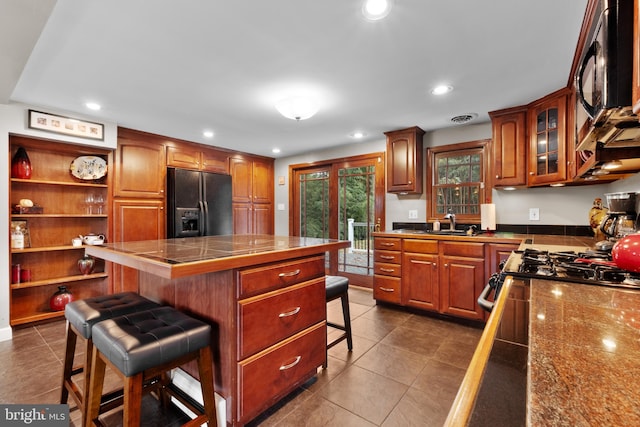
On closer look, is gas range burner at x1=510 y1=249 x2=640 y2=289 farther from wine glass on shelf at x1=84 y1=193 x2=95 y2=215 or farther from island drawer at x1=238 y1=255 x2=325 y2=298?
wine glass on shelf at x1=84 y1=193 x2=95 y2=215

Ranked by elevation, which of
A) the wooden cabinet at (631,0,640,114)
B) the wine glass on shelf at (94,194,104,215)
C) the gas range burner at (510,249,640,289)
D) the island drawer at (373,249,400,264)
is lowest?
the island drawer at (373,249,400,264)

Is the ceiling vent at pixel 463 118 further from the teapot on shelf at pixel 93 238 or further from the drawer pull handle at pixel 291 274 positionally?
the teapot on shelf at pixel 93 238

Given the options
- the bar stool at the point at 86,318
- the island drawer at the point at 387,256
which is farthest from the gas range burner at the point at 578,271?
the bar stool at the point at 86,318

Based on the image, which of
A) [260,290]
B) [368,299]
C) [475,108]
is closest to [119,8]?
[260,290]

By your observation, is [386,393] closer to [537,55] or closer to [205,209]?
[537,55]

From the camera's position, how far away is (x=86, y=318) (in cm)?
139

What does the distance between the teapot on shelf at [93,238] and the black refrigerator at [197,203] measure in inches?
28.1

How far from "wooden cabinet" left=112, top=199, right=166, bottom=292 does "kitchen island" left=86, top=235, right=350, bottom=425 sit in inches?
84.0

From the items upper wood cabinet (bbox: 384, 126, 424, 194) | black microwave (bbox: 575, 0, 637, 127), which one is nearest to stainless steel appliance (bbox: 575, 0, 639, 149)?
black microwave (bbox: 575, 0, 637, 127)

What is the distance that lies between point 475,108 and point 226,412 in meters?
3.26

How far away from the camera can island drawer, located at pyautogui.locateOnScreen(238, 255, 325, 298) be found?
1.41 m

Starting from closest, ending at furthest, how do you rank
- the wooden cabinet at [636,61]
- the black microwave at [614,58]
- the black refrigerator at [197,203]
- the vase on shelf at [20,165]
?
the wooden cabinet at [636,61] < the black microwave at [614,58] < the vase on shelf at [20,165] < the black refrigerator at [197,203]

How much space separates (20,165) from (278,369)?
3.35 meters

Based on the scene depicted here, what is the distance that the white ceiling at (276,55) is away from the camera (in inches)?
60.2
